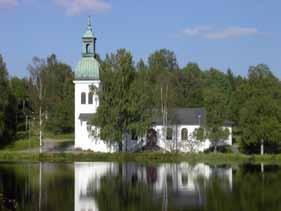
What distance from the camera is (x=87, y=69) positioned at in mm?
72062

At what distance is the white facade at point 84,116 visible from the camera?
70.8 metres

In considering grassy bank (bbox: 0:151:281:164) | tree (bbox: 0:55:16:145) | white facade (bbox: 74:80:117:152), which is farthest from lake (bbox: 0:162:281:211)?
tree (bbox: 0:55:16:145)

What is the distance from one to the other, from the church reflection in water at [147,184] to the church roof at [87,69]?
64.5 feet

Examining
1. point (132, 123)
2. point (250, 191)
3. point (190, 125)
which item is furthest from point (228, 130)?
point (250, 191)

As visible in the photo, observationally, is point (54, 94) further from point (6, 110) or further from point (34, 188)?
point (34, 188)

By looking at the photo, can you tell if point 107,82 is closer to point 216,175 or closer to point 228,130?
point 228,130

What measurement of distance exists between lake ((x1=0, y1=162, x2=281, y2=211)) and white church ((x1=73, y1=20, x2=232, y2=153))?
17.8 m

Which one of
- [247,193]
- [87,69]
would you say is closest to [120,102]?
[87,69]

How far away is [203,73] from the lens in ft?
392

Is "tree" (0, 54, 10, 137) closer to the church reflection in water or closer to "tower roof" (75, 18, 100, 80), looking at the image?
"tower roof" (75, 18, 100, 80)

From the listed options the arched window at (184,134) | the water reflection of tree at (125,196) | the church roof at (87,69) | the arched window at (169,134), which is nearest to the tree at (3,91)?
the church roof at (87,69)

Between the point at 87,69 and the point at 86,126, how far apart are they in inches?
260

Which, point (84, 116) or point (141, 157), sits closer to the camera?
point (141, 157)

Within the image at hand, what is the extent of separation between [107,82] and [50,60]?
49.0 meters
